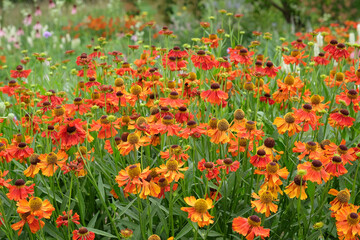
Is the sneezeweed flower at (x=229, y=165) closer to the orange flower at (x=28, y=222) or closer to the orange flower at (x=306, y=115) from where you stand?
the orange flower at (x=306, y=115)

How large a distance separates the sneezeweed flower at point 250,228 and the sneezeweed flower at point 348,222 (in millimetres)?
235

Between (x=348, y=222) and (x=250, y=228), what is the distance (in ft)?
1.05

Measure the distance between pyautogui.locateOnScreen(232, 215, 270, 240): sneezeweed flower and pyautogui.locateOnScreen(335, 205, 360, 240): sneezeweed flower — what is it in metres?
0.24

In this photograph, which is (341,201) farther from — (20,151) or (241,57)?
(20,151)

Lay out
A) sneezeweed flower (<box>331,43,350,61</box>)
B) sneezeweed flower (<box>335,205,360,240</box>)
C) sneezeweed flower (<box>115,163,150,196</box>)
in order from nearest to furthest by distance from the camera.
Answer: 1. sneezeweed flower (<box>335,205,360,240</box>)
2. sneezeweed flower (<box>115,163,150,196</box>)
3. sneezeweed flower (<box>331,43,350,61</box>)

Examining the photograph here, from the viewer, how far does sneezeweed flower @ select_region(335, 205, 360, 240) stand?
1271mm

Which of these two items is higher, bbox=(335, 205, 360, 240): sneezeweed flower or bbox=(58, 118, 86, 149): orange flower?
bbox=(58, 118, 86, 149): orange flower

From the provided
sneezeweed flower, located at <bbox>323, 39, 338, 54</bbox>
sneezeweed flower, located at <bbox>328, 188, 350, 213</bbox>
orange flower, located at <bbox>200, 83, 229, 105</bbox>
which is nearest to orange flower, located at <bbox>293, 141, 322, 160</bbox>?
sneezeweed flower, located at <bbox>328, 188, 350, 213</bbox>

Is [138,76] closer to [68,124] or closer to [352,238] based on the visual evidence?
[68,124]

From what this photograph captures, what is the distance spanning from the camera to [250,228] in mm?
1359

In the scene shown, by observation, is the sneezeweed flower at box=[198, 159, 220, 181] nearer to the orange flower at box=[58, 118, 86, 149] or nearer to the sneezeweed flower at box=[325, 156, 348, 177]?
the sneezeweed flower at box=[325, 156, 348, 177]

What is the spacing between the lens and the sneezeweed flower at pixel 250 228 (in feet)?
4.36

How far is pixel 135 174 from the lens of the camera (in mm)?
1385

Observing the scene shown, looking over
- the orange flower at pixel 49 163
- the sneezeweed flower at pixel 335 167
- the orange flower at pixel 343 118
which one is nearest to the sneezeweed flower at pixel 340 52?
the orange flower at pixel 343 118
